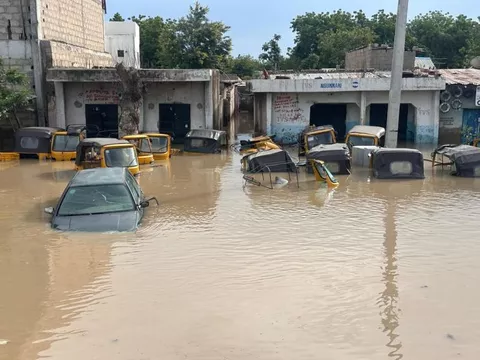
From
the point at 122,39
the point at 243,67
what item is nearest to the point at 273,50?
the point at 243,67

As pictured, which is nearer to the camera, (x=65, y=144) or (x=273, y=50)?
Answer: (x=65, y=144)

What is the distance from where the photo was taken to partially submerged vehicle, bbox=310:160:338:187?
16.6 m

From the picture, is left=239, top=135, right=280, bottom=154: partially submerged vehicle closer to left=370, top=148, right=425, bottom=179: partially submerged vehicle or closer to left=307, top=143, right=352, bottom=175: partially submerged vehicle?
left=307, top=143, right=352, bottom=175: partially submerged vehicle

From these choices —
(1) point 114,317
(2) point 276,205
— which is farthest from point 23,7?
(1) point 114,317

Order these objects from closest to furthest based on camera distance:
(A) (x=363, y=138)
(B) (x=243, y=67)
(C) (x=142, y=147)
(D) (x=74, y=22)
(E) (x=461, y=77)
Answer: (A) (x=363, y=138), (C) (x=142, y=147), (E) (x=461, y=77), (D) (x=74, y=22), (B) (x=243, y=67)

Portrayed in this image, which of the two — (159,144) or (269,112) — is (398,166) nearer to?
(159,144)

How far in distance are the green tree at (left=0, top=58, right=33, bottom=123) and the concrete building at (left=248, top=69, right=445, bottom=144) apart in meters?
11.1

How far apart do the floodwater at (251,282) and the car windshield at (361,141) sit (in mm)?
6561

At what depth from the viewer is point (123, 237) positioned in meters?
10.5

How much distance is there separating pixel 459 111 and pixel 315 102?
7.77 m

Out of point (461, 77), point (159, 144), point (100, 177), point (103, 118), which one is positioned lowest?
point (159, 144)

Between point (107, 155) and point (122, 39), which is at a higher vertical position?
point (122, 39)

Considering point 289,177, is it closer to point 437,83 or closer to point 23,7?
point 437,83

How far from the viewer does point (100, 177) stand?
1173 centimetres
